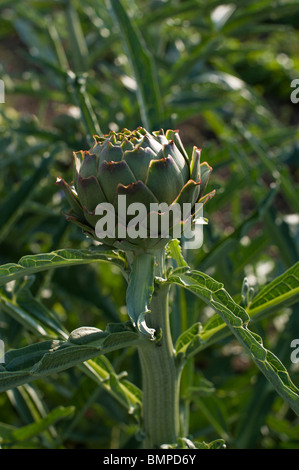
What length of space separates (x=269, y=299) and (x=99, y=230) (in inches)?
7.2

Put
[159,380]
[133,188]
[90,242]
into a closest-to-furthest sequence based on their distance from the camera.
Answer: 1. [133,188]
2. [159,380]
3. [90,242]

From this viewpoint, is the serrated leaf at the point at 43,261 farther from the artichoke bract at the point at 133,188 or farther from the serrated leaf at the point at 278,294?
the serrated leaf at the point at 278,294

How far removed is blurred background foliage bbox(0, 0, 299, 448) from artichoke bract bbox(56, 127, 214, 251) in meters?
0.20

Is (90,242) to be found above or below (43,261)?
above

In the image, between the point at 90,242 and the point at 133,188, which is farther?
the point at 90,242

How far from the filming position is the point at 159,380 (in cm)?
53

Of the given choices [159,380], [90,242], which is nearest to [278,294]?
[159,380]

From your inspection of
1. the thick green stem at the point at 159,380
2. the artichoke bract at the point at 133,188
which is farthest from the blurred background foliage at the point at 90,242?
the artichoke bract at the point at 133,188

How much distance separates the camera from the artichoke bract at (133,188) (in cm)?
41

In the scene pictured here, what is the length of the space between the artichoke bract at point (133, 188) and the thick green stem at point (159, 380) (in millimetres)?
78

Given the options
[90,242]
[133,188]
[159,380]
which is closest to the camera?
[133,188]

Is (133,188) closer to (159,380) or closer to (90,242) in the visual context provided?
(159,380)

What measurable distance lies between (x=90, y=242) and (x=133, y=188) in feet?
1.35
